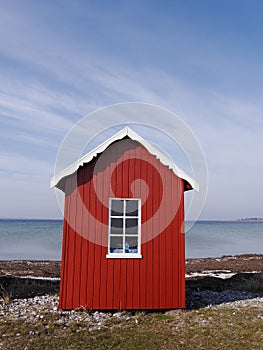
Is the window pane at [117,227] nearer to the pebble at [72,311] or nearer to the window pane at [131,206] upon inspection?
Result: the window pane at [131,206]

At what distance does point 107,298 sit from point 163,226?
92.4 inches

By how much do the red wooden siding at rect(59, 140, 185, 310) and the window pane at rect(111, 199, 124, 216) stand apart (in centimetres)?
42

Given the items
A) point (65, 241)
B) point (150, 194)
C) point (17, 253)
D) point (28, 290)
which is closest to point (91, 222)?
point (65, 241)

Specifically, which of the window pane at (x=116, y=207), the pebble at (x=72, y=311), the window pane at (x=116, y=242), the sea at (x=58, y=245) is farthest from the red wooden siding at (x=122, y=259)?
the sea at (x=58, y=245)

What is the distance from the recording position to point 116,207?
9977mm

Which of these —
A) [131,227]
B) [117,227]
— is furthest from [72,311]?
[131,227]

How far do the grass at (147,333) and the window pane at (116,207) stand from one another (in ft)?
8.81

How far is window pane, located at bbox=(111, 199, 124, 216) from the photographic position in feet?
32.3

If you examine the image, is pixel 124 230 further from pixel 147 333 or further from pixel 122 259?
pixel 147 333

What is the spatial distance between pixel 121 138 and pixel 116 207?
6.37 feet

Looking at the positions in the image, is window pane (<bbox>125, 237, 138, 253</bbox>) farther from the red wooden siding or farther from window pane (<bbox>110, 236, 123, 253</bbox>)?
the red wooden siding

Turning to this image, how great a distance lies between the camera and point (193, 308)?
967cm

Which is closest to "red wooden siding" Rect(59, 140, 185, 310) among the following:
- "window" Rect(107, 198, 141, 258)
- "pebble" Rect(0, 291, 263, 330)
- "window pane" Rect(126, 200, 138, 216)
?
"window" Rect(107, 198, 141, 258)

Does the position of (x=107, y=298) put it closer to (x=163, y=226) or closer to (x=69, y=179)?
(x=163, y=226)
